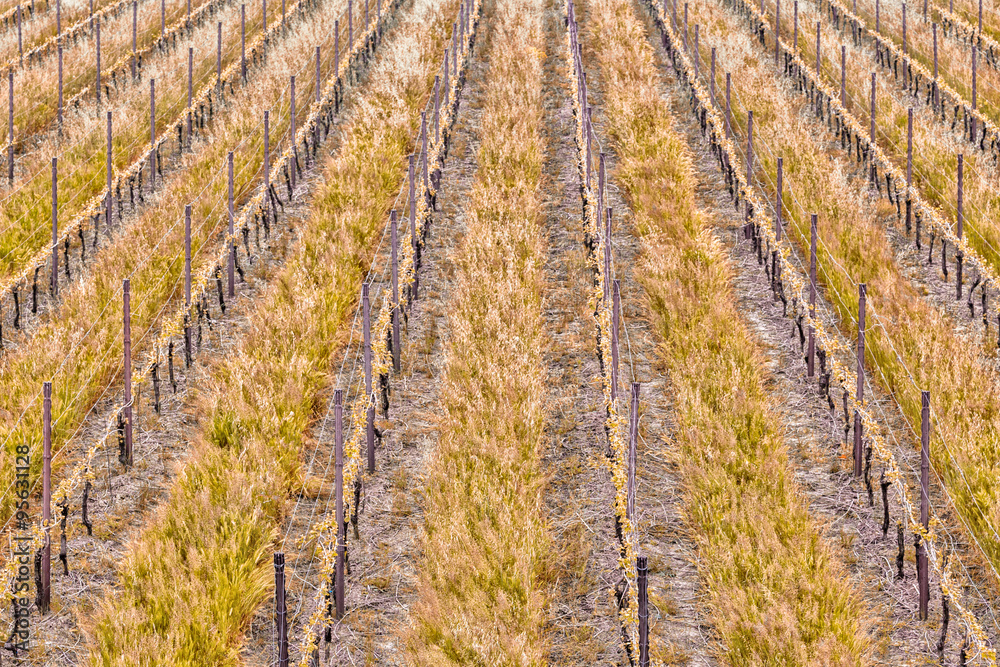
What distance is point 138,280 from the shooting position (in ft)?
33.5

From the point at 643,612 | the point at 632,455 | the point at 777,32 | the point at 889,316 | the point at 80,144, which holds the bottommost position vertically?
the point at 643,612

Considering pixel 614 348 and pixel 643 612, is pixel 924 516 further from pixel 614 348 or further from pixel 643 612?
pixel 614 348

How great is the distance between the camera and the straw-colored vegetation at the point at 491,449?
20.0 ft

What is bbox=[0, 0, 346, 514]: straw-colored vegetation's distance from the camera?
8.31m

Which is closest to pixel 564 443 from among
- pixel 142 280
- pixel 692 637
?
pixel 692 637

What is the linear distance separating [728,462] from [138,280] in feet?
21.5

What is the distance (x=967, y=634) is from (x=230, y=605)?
4.73 meters

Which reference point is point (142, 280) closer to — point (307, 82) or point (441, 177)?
point (441, 177)

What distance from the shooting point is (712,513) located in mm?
7062

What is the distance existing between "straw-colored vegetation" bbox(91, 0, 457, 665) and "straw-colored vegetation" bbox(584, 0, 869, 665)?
318 centimetres

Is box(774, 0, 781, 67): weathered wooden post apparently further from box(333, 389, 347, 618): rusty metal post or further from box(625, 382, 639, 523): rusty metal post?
box(333, 389, 347, 618): rusty metal post

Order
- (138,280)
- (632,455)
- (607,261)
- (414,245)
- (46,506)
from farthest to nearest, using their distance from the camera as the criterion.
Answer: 1. (414,245)
2. (138,280)
3. (607,261)
4. (632,455)
5. (46,506)

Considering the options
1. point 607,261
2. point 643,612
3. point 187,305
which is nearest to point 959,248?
point 607,261

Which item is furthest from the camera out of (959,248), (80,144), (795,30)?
(795,30)
